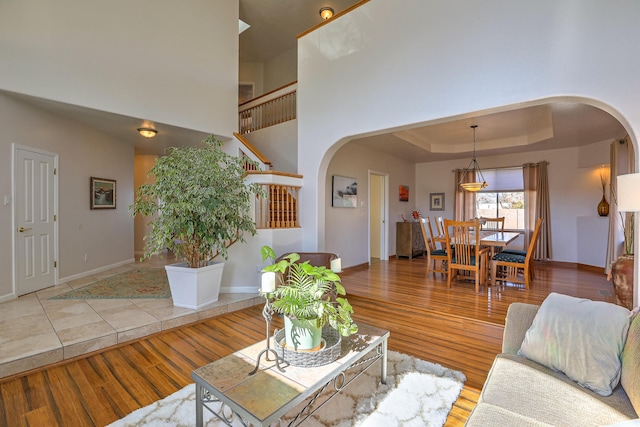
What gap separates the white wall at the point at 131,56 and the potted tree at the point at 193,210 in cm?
180

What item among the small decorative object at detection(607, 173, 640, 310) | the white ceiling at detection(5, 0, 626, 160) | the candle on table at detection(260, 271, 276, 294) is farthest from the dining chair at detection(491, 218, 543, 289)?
the candle on table at detection(260, 271, 276, 294)

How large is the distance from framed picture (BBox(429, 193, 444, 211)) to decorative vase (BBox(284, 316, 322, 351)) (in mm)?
7135

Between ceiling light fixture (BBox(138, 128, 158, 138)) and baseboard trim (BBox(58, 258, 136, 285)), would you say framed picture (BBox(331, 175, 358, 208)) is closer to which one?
ceiling light fixture (BBox(138, 128, 158, 138))

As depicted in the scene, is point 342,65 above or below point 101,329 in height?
above

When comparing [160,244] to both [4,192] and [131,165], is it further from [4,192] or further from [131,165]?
[131,165]

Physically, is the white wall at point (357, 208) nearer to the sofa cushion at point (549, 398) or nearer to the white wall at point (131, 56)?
the white wall at point (131, 56)

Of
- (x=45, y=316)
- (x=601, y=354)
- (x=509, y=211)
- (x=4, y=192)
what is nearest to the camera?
(x=601, y=354)

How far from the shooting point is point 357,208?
6.28 metres

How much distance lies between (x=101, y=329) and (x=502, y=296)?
4700 mm

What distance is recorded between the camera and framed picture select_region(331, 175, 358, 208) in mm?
5681

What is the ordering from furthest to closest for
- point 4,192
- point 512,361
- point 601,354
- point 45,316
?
point 4,192, point 45,316, point 512,361, point 601,354

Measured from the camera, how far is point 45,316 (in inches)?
128

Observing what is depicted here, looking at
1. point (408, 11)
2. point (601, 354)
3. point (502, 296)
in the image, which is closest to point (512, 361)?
point (601, 354)

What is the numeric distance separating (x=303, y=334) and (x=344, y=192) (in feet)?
14.4
